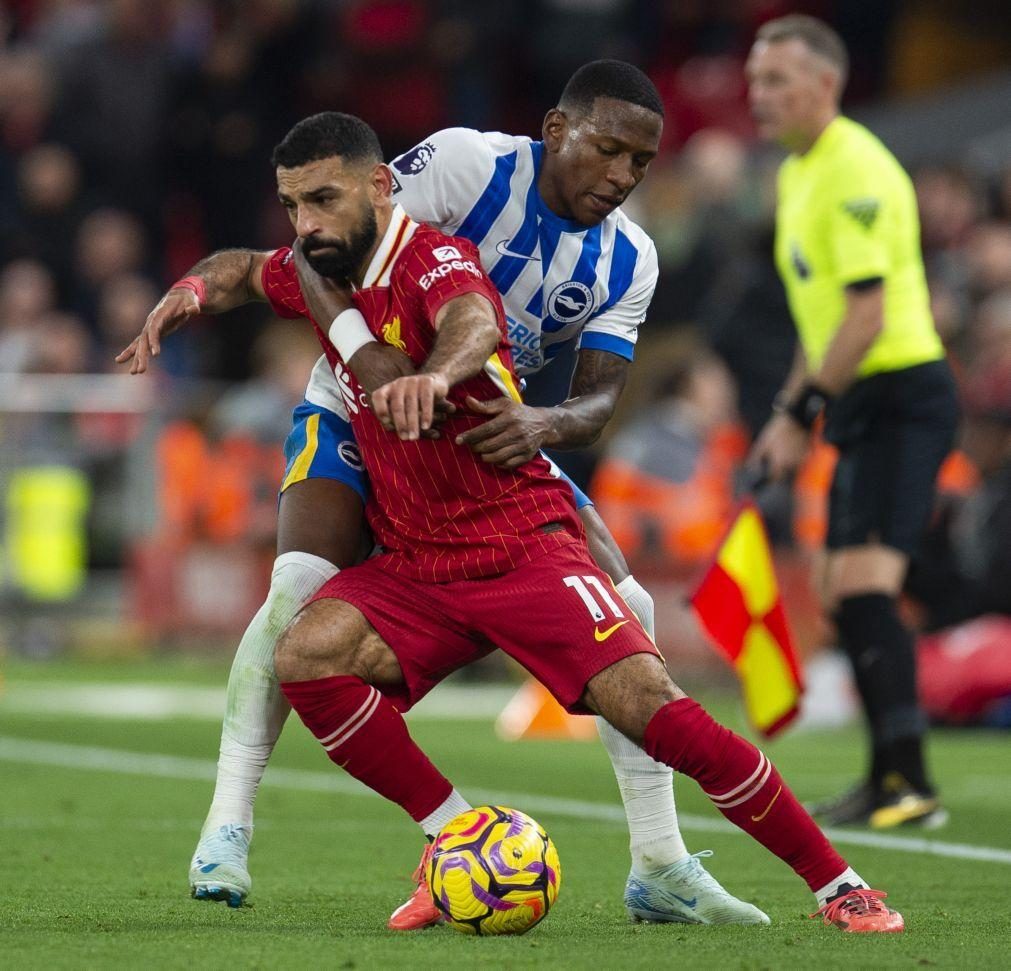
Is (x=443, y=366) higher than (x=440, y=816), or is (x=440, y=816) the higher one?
(x=443, y=366)

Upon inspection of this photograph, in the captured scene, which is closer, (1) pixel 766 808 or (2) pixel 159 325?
(1) pixel 766 808

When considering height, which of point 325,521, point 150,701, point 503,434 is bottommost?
point 150,701

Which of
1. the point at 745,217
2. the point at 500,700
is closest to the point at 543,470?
A: the point at 500,700

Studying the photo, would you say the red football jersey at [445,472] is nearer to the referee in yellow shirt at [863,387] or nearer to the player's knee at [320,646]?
the player's knee at [320,646]

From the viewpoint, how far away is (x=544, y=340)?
17.0 feet

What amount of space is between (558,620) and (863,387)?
2.76 m

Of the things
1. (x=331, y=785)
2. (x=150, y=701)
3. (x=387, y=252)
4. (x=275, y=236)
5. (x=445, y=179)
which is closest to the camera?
(x=387, y=252)

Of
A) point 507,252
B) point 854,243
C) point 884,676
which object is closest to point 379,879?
point 507,252

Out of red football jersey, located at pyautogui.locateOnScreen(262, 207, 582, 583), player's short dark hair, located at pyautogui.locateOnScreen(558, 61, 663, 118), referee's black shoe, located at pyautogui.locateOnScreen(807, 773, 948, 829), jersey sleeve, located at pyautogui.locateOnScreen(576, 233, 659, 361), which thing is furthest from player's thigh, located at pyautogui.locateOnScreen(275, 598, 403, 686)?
referee's black shoe, located at pyautogui.locateOnScreen(807, 773, 948, 829)

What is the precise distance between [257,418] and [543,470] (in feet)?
34.4

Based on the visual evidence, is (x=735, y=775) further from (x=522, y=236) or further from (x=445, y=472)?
(x=522, y=236)

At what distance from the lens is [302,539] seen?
4977mm

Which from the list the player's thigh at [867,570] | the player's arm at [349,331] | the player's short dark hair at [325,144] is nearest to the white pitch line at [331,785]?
the player's thigh at [867,570]

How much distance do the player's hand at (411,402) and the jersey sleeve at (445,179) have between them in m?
0.91
